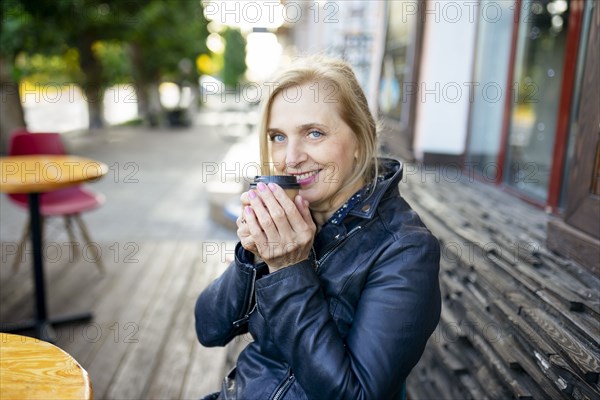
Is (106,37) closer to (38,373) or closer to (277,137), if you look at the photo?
(277,137)

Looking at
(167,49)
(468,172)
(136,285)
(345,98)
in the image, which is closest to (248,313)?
(345,98)

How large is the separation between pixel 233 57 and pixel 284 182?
35.0 meters

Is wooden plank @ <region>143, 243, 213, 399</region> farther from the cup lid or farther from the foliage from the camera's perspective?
the foliage

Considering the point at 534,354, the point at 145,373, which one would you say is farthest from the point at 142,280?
the point at 534,354

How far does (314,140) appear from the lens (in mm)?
1566

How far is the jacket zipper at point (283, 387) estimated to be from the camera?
4.80 ft

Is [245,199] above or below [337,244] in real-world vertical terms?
above

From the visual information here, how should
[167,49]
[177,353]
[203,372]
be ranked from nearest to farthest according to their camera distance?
1. [203,372]
2. [177,353]
3. [167,49]

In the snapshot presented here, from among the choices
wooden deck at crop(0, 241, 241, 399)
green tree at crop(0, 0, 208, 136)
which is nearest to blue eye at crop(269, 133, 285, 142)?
wooden deck at crop(0, 241, 241, 399)

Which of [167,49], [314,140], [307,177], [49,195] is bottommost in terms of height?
[49,195]

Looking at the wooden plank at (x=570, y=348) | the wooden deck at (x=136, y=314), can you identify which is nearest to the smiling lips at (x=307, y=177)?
the wooden plank at (x=570, y=348)

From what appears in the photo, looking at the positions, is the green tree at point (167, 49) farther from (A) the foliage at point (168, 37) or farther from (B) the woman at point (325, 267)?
(B) the woman at point (325, 267)

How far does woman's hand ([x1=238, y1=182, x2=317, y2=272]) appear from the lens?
131 centimetres

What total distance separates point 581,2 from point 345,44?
6.57 meters
